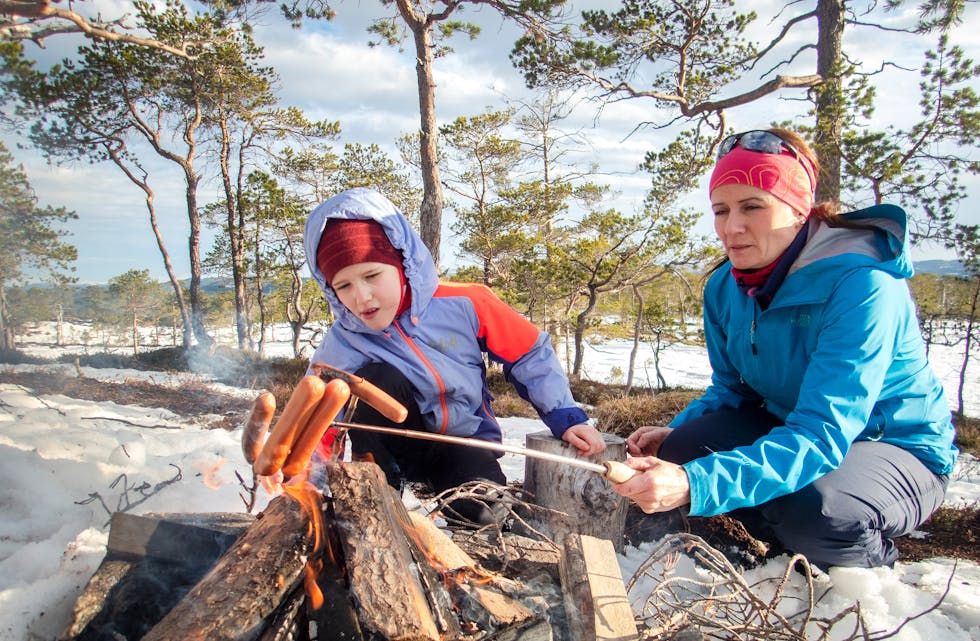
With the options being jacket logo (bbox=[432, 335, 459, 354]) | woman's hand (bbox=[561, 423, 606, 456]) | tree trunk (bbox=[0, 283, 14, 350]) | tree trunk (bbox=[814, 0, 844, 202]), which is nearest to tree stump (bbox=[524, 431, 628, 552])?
woman's hand (bbox=[561, 423, 606, 456])

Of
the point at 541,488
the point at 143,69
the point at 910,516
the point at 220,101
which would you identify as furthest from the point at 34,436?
the point at 220,101

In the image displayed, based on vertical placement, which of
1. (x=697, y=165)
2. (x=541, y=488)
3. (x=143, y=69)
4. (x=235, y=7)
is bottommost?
(x=541, y=488)

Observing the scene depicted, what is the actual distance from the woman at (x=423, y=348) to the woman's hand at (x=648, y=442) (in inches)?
15.8

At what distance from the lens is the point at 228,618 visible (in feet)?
3.80

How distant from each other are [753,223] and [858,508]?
3.79 ft

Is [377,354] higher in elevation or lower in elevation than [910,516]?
higher

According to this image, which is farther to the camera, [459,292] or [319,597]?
[459,292]

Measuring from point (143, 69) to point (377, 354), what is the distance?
54.4 ft

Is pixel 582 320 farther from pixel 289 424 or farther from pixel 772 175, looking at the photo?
pixel 289 424

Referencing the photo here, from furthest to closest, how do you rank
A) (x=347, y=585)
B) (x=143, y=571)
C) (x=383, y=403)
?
(x=143, y=571) < (x=347, y=585) < (x=383, y=403)

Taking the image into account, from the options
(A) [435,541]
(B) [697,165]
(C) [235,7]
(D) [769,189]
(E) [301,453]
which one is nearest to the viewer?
(E) [301,453]

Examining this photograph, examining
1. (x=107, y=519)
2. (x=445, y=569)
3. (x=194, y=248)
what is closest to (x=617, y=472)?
(x=445, y=569)

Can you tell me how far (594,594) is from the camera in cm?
148

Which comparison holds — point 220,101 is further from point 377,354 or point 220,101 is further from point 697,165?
point 377,354
